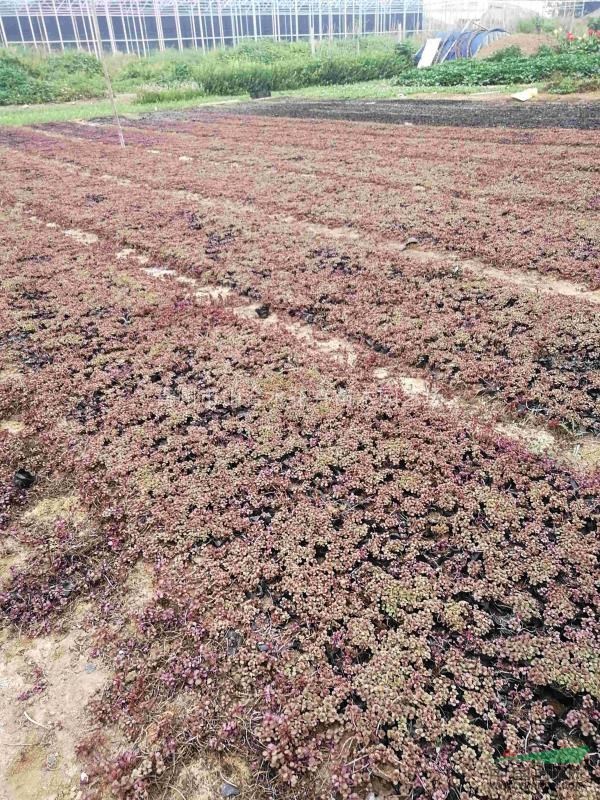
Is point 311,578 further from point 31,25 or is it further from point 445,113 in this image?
point 31,25

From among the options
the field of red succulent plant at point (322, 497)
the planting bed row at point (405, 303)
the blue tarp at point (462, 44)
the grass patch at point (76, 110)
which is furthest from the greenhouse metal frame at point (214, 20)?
the field of red succulent plant at point (322, 497)

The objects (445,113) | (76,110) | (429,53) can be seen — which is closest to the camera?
(445,113)

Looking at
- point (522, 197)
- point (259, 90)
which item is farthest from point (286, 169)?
point (259, 90)

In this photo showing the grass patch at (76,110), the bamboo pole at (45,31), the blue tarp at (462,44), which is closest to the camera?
the grass patch at (76,110)

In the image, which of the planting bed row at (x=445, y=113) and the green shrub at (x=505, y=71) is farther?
the green shrub at (x=505, y=71)

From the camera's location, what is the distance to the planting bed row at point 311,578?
2434 millimetres

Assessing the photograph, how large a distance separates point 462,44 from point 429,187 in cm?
3516

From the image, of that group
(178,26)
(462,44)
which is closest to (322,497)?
(462,44)

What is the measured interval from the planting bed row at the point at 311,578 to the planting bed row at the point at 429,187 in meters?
4.15

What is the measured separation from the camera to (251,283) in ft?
23.6

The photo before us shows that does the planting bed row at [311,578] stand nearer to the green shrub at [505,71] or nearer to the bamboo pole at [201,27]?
the green shrub at [505,71]

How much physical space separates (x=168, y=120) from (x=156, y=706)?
2715 cm

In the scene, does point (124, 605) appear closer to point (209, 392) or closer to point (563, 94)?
point (209, 392)

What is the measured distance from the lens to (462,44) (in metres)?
37.9
